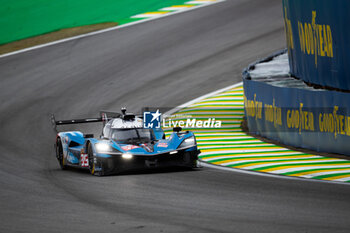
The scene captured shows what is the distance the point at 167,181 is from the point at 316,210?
389cm

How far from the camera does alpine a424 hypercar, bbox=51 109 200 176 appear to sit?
46.0 feet

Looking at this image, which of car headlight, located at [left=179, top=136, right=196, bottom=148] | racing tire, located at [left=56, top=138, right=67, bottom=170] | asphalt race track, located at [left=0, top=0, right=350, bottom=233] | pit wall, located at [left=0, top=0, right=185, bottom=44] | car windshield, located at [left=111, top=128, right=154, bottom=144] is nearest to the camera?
asphalt race track, located at [left=0, top=0, right=350, bottom=233]

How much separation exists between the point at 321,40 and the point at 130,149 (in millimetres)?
6405

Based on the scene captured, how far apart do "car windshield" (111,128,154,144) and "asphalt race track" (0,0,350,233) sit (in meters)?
0.94

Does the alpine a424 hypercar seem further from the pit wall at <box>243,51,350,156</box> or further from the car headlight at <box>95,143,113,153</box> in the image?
the pit wall at <box>243,51,350,156</box>

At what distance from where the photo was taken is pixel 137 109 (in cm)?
2372

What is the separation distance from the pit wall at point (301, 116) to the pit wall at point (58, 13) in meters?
17.4

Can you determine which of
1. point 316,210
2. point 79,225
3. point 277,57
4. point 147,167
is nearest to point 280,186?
point 316,210

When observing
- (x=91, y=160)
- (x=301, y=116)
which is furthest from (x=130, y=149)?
(x=301, y=116)

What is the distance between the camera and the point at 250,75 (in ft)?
68.5

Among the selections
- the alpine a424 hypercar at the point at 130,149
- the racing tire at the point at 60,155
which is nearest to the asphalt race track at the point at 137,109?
the racing tire at the point at 60,155

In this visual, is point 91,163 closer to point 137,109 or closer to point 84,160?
point 84,160

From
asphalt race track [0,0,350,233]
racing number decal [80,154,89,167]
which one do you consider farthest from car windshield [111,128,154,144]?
asphalt race track [0,0,350,233]

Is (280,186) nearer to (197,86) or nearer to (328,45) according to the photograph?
(328,45)
